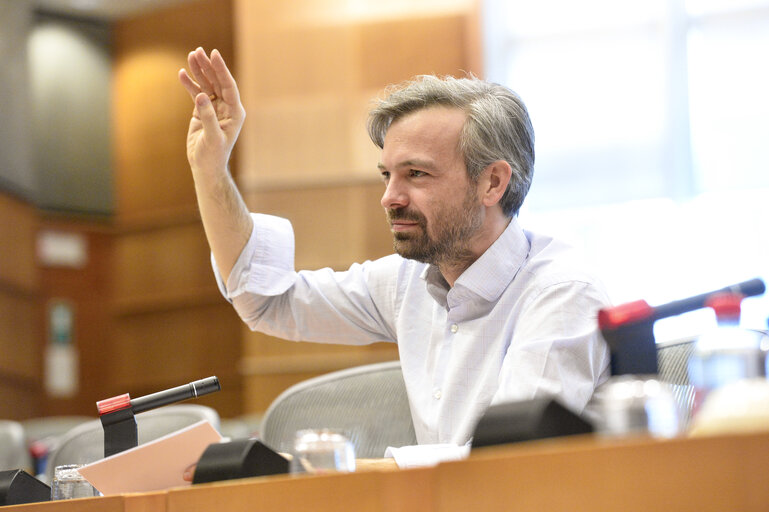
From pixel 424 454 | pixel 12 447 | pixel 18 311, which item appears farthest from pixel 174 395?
pixel 18 311

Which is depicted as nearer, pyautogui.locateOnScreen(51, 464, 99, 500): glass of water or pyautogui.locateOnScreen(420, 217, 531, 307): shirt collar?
pyautogui.locateOnScreen(51, 464, 99, 500): glass of water

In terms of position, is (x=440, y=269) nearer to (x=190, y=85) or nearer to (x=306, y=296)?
(x=306, y=296)

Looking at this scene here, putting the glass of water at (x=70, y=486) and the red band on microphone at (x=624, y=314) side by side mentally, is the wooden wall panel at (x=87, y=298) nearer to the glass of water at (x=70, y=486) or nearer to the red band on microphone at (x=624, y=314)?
the glass of water at (x=70, y=486)

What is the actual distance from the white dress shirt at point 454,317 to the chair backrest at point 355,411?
0.38 ft

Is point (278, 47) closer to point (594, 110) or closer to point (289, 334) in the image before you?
point (594, 110)

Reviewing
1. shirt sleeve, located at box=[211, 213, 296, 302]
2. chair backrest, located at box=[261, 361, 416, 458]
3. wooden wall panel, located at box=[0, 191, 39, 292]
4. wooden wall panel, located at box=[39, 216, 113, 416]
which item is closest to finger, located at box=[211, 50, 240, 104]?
shirt sleeve, located at box=[211, 213, 296, 302]

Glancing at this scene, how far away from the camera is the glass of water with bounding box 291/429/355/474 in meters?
0.98

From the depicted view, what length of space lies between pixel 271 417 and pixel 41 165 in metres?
5.31

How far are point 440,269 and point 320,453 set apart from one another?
1.05 metres

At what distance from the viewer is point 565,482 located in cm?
76

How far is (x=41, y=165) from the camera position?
272 inches

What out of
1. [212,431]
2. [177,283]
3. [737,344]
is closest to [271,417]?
[212,431]

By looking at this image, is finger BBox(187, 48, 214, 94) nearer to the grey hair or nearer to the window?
the grey hair

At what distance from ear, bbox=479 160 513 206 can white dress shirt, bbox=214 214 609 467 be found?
0.09 metres
